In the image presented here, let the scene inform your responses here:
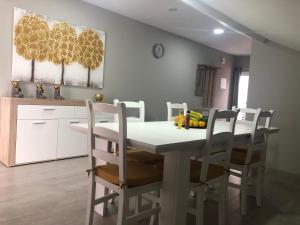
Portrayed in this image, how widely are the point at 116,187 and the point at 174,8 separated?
10.8 ft

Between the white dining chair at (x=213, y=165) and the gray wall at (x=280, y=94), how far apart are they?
231 cm

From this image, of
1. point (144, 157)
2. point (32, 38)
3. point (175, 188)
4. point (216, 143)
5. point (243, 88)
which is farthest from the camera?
point (243, 88)

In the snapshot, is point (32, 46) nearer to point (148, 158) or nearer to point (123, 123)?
point (148, 158)

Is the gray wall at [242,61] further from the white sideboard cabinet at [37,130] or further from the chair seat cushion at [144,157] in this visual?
the chair seat cushion at [144,157]

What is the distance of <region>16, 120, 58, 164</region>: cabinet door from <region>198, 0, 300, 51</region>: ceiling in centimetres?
250

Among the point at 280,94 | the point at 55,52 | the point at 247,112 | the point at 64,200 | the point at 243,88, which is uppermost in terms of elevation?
the point at 55,52

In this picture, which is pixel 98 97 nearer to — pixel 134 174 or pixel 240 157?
pixel 240 157

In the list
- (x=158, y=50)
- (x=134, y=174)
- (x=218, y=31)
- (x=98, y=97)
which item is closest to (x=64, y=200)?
(x=134, y=174)

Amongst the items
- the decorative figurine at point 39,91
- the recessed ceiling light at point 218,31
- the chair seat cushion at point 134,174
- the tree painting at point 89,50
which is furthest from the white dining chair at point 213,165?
the recessed ceiling light at point 218,31

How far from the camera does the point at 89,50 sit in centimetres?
441

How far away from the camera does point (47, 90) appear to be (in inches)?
158

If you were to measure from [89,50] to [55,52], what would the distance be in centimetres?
58

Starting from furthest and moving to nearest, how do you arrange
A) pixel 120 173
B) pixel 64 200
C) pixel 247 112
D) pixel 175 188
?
pixel 247 112 < pixel 64 200 < pixel 175 188 < pixel 120 173

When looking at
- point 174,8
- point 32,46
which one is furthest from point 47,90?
point 174,8
